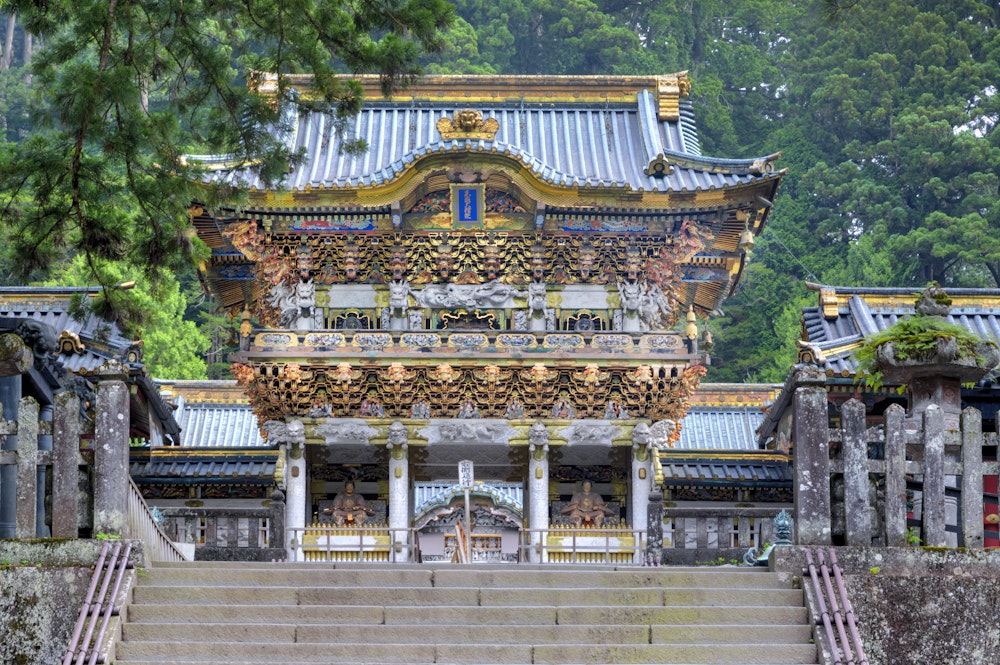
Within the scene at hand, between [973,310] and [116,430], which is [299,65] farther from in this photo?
[973,310]

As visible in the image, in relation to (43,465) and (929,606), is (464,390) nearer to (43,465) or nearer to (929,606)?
(43,465)

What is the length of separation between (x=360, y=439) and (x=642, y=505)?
4702 millimetres

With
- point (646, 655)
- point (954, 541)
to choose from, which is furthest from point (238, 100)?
point (954, 541)

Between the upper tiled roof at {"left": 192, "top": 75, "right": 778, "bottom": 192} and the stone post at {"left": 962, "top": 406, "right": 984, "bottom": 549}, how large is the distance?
11.6 metres

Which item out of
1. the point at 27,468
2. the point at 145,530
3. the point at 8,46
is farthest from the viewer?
the point at 8,46

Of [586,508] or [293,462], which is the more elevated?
[293,462]

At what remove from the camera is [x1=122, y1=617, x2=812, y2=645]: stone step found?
593 inches

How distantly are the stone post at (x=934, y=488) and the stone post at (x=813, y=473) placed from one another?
0.94m

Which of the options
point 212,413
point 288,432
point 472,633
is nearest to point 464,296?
point 288,432

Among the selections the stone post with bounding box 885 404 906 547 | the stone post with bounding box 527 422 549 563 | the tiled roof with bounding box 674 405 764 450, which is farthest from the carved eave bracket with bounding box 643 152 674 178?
the stone post with bounding box 885 404 906 547

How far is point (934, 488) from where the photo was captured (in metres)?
15.8

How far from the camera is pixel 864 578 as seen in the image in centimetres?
1550

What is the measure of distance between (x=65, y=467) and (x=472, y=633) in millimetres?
4347

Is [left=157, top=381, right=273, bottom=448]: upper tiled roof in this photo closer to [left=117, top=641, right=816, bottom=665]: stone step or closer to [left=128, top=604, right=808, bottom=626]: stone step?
[left=128, top=604, right=808, bottom=626]: stone step
